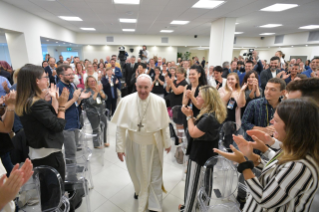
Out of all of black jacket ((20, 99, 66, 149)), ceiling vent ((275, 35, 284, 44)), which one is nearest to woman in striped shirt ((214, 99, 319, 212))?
black jacket ((20, 99, 66, 149))

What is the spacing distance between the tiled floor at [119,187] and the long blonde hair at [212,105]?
4.61 feet

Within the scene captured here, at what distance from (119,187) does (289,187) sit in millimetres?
2374

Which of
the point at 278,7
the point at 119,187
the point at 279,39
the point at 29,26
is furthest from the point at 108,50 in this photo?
the point at 119,187

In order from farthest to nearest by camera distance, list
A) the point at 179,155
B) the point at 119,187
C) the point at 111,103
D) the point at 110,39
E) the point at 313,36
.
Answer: the point at 110,39, the point at 313,36, the point at 111,103, the point at 179,155, the point at 119,187

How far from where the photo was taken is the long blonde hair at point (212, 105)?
1.81 metres

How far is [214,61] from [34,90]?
23.7ft

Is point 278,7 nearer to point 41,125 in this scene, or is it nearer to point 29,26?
point 41,125

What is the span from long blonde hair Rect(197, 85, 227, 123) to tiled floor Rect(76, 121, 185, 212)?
140 cm

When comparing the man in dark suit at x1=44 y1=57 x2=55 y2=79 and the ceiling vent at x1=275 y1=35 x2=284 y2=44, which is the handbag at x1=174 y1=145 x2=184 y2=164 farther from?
the ceiling vent at x1=275 y1=35 x2=284 y2=44

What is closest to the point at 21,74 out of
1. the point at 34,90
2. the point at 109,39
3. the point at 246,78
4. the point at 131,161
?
the point at 34,90

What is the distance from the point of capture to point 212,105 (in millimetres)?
1842

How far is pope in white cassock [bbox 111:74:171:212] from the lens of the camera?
2027 mm

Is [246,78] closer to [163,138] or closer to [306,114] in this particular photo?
[163,138]

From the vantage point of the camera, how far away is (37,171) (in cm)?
164
